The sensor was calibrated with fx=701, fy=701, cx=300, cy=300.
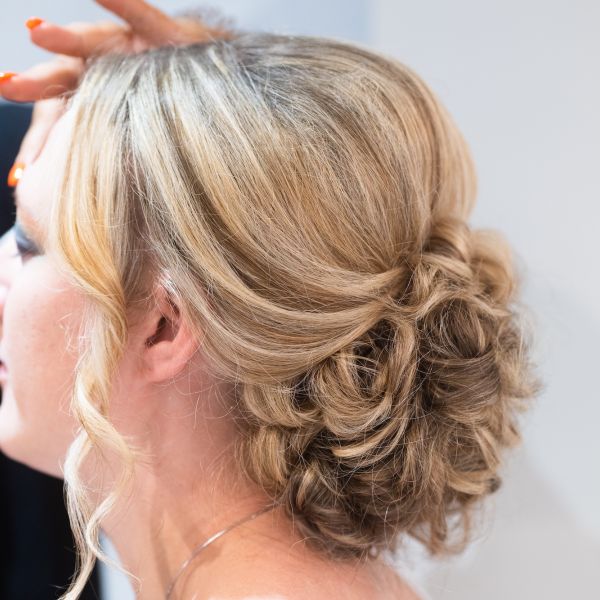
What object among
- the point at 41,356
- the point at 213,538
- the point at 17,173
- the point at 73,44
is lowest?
the point at 213,538

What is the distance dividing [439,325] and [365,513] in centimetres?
22

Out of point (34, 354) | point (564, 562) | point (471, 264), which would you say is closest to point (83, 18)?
point (34, 354)

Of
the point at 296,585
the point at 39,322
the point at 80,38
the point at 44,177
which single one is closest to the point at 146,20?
the point at 80,38

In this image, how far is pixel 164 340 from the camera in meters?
0.71

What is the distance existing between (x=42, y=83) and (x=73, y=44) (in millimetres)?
70

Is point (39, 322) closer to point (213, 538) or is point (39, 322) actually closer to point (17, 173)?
point (17, 173)

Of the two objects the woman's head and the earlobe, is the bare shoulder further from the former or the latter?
the earlobe

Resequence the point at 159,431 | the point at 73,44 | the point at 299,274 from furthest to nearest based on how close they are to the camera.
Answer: the point at 73,44, the point at 159,431, the point at 299,274

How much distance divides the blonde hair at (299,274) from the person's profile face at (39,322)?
4cm

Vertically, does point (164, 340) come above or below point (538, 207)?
below

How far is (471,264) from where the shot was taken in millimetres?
755

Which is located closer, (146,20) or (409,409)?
(409,409)

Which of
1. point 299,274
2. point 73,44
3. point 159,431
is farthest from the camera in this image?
point 73,44

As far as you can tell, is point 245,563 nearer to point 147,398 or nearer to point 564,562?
point 147,398
